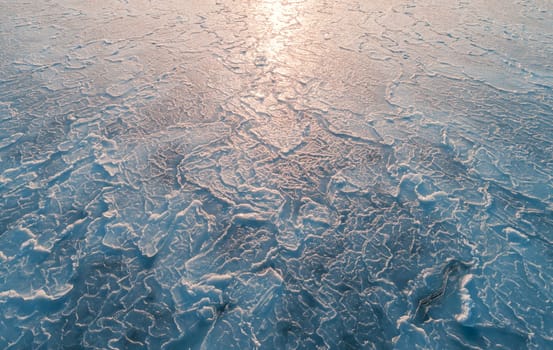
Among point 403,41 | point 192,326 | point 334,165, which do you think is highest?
point 403,41

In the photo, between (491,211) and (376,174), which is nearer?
(491,211)

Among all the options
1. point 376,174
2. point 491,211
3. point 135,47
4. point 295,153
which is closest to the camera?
point 491,211

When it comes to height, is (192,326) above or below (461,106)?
below

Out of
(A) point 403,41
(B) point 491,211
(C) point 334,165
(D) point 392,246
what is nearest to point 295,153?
(C) point 334,165

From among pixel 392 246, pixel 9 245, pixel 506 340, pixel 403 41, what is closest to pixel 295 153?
pixel 392 246

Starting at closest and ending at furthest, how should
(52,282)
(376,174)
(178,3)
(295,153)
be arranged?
1. (52,282)
2. (376,174)
3. (295,153)
4. (178,3)

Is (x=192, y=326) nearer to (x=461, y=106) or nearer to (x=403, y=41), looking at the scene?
(x=461, y=106)
